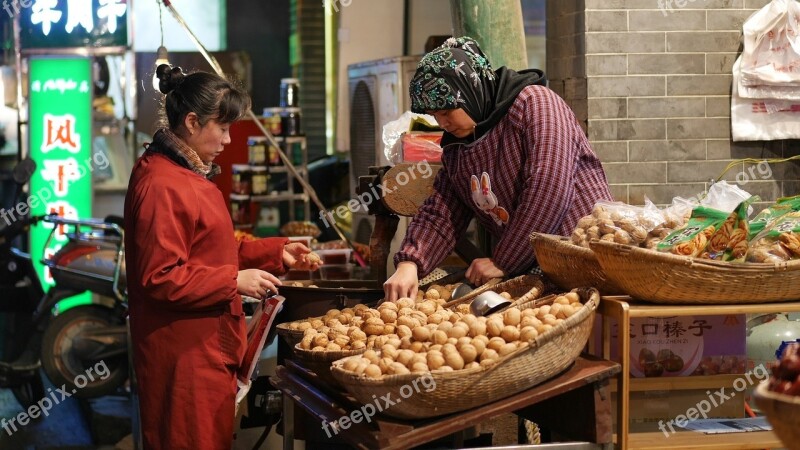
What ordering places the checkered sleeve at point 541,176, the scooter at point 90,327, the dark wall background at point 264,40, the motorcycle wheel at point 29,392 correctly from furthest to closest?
the dark wall background at point 264,40 → the motorcycle wheel at point 29,392 → the scooter at point 90,327 → the checkered sleeve at point 541,176

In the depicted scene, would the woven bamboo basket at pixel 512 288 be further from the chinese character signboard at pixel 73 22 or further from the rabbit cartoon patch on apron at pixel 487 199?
the chinese character signboard at pixel 73 22

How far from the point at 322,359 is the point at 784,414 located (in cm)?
131

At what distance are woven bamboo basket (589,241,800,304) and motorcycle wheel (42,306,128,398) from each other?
481 cm

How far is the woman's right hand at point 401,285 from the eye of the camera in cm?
372

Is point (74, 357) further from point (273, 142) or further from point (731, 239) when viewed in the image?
point (731, 239)

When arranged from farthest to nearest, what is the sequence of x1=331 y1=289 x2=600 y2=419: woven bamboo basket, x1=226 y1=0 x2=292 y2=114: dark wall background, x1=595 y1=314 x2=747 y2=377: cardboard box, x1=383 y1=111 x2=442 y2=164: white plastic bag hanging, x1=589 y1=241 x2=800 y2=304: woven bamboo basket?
x1=226 y1=0 x2=292 y2=114: dark wall background → x1=383 y1=111 x2=442 y2=164: white plastic bag hanging → x1=595 y1=314 x2=747 y2=377: cardboard box → x1=589 y1=241 x2=800 y2=304: woven bamboo basket → x1=331 y1=289 x2=600 y2=419: woven bamboo basket

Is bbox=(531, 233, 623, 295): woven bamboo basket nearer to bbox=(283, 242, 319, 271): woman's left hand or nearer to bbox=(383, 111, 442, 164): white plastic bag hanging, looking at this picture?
bbox=(283, 242, 319, 271): woman's left hand

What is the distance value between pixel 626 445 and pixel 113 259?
484cm

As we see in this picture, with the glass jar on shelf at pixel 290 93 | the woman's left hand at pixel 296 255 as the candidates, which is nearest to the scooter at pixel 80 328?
the glass jar on shelf at pixel 290 93

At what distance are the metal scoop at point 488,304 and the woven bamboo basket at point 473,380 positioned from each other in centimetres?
33

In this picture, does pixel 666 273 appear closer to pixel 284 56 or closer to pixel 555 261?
pixel 555 261

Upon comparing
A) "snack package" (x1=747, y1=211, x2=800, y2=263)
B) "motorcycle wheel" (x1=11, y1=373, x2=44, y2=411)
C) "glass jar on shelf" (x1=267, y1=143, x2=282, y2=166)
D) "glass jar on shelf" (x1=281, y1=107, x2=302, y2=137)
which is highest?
"glass jar on shelf" (x1=281, y1=107, x2=302, y2=137)

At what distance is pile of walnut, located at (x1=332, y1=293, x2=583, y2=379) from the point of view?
2.78m

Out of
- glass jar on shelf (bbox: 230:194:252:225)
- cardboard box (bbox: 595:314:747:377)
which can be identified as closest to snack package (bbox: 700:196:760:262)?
cardboard box (bbox: 595:314:747:377)
